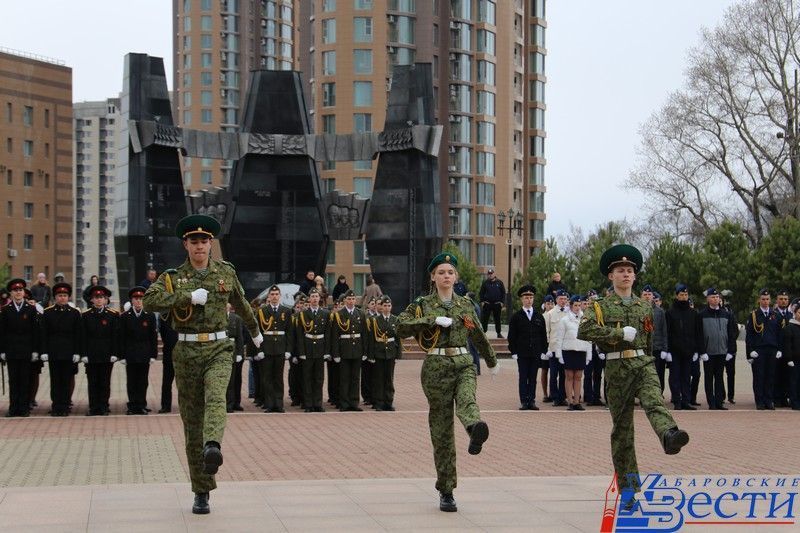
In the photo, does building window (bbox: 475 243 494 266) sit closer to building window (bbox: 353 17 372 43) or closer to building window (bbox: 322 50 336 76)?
building window (bbox: 322 50 336 76)

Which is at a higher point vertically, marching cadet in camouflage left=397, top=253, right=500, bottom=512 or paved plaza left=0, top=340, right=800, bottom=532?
marching cadet in camouflage left=397, top=253, right=500, bottom=512

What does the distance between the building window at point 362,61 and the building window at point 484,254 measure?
649 inches

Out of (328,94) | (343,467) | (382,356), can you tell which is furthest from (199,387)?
(328,94)

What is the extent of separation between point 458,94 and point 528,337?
222 ft

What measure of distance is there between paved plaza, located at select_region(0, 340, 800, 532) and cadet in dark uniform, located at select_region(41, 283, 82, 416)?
0.44 m

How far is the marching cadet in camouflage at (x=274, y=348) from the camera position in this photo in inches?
803

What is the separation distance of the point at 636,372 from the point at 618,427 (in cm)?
48

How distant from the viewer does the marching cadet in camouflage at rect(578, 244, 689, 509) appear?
10.1 metres

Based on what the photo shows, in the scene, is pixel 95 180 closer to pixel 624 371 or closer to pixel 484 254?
pixel 484 254

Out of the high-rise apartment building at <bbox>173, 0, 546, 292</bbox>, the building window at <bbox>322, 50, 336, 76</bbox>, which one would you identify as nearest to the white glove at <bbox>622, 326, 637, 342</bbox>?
the high-rise apartment building at <bbox>173, 0, 546, 292</bbox>

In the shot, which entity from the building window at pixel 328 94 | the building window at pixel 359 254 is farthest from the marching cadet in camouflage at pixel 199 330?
the building window at pixel 359 254

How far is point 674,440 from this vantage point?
9.37 metres

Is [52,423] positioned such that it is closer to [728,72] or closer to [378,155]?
[378,155]

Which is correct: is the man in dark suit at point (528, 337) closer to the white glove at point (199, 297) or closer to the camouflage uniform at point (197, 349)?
the camouflage uniform at point (197, 349)
